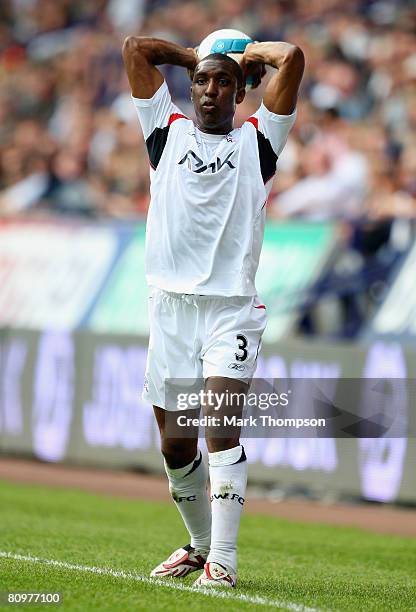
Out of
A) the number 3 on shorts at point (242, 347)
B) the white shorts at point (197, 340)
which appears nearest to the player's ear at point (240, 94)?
the white shorts at point (197, 340)

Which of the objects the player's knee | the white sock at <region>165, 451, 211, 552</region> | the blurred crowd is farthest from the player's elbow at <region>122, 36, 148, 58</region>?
the blurred crowd

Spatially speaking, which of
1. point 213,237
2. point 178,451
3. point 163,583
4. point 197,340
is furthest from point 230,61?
point 163,583

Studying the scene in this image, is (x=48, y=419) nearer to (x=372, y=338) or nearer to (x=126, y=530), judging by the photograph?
(x=372, y=338)

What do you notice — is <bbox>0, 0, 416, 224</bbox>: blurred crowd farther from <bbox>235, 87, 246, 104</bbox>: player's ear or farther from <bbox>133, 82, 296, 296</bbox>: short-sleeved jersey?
<bbox>133, 82, 296, 296</bbox>: short-sleeved jersey

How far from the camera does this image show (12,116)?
19469mm

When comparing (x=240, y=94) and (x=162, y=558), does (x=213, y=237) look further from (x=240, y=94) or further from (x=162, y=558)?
(x=162, y=558)

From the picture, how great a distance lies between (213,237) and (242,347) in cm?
54

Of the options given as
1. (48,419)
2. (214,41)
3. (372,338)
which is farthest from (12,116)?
(214,41)

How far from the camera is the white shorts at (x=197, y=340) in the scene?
5680 millimetres

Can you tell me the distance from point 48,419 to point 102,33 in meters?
7.92

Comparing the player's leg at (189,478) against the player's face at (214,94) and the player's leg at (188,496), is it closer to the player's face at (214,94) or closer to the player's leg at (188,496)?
the player's leg at (188,496)

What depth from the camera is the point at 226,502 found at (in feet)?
18.4

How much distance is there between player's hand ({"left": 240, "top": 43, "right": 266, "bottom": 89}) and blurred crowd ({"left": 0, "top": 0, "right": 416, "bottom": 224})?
646 centimetres

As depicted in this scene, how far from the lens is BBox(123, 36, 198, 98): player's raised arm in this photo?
19.5ft
